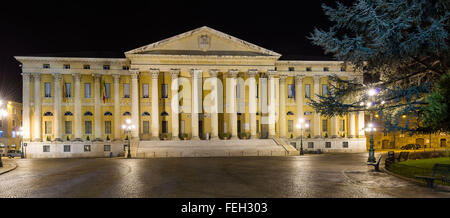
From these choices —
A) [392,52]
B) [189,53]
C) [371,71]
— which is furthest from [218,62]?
[392,52]

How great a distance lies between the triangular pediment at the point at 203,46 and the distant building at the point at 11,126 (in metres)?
31.2

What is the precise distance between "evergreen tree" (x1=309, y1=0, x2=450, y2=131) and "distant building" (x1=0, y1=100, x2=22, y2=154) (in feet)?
180

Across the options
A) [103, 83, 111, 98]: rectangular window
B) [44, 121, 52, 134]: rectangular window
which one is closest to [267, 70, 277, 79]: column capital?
[103, 83, 111, 98]: rectangular window

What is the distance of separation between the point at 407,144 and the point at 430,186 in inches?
1864

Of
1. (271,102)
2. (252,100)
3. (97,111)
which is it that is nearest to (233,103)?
(252,100)

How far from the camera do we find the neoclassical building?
45031mm

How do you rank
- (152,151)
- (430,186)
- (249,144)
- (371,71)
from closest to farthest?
1. (430,186)
2. (371,71)
3. (152,151)
4. (249,144)

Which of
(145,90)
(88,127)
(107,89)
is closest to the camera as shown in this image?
(107,89)

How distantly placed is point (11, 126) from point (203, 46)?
4065cm

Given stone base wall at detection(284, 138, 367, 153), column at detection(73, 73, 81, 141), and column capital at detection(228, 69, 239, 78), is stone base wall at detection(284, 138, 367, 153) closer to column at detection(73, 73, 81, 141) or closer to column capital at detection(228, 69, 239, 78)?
column capital at detection(228, 69, 239, 78)

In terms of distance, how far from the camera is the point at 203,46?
45.2 m

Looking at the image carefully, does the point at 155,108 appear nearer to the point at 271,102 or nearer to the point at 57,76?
the point at 57,76

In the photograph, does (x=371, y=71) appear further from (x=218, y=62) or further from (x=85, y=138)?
(x=85, y=138)

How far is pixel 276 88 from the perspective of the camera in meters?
49.2
